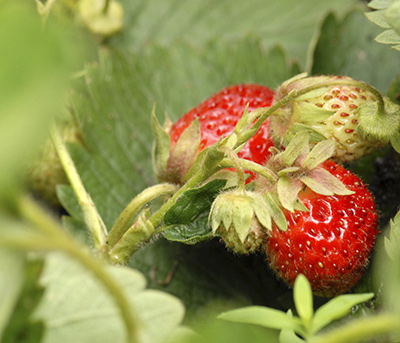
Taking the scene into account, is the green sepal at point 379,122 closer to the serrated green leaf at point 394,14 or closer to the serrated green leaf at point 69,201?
the serrated green leaf at point 394,14

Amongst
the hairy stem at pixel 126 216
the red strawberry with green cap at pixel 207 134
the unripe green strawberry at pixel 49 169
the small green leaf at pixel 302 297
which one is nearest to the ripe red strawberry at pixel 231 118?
the red strawberry with green cap at pixel 207 134

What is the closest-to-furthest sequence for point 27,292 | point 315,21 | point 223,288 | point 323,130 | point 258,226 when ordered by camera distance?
1. point 27,292
2. point 258,226
3. point 323,130
4. point 223,288
5. point 315,21

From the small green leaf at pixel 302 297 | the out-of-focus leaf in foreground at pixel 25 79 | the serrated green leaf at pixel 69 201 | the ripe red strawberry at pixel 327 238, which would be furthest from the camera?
the serrated green leaf at pixel 69 201

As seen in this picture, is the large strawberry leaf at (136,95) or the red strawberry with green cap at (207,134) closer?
the red strawberry with green cap at (207,134)

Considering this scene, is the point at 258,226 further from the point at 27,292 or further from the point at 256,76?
the point at 256,76

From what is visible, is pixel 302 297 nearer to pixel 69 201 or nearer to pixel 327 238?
pixel 327 238

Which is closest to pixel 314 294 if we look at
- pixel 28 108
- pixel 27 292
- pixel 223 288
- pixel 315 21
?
pixel 223 288
